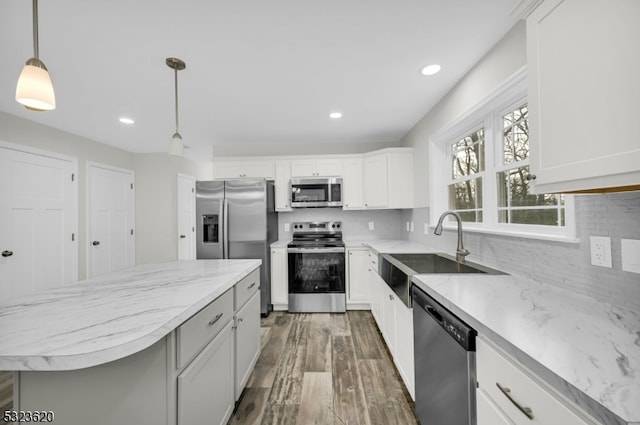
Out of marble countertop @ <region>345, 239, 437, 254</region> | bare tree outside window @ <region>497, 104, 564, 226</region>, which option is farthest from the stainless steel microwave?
bare tree outside window @ <region>497, 104, 564, 226</region>

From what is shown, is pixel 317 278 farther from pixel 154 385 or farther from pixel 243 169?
pixel 154 385

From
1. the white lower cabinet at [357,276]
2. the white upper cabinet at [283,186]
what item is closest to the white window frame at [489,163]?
the white lower cabinet at [357,276]

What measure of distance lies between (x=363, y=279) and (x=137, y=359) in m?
2.76

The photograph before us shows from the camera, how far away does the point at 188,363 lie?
1.05 m

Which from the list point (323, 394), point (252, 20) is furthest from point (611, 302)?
point (252, 20)

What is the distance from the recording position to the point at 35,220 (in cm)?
297

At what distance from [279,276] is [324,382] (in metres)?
1.62

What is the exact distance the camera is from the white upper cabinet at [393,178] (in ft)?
10.8

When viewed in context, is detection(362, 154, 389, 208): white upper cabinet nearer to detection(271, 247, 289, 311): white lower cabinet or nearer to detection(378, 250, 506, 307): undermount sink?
detection(378, 250, 506, 307): undermount sink

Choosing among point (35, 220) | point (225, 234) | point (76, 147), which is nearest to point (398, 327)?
point (225, 234)

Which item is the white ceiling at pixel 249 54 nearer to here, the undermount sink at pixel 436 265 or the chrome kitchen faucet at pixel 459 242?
the chrome kitchen faucet at pixel 459 242

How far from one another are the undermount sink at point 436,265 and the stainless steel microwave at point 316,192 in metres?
1.42

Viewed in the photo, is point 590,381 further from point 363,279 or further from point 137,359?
point 363,279

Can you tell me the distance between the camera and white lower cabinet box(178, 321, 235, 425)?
1.02 m
